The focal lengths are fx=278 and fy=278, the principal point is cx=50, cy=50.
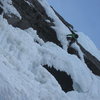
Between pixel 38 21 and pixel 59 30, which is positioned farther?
pixel 59 30

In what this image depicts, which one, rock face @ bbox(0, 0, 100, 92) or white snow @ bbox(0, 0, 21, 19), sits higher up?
rock face @ bbox(0, 0, 100, 92)

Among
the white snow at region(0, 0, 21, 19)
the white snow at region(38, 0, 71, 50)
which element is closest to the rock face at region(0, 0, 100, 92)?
the white snow at region(38, 0, 71, 50)

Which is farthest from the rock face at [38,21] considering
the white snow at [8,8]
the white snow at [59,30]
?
the white snow at [8,8]

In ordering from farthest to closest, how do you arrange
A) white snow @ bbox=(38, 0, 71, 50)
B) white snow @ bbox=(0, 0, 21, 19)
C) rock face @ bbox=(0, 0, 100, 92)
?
1. white snow @ bbox=(38, 0, 71, 50)
2. rock face @ bbox=(0, 0, 100, 92)
3. white snow @ bbox=(0, 0, 21, 19)

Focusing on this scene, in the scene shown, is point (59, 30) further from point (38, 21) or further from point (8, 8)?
point (8, 8)

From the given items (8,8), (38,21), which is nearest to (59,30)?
(38,21)

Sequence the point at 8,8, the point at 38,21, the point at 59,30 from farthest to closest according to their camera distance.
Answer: the point at 59,30 < the point at 38,21 < the point at 8,8

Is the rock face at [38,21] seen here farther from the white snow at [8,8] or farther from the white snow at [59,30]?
the white snow at [8,8]

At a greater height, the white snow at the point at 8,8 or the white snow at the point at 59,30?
the white snow at the point at 59,30

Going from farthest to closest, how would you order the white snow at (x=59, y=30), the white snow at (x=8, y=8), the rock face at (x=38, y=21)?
the white snow at (x=59, y=30) → the rock face at (x=38, y=21) → the white snow at (x=8, y=8)

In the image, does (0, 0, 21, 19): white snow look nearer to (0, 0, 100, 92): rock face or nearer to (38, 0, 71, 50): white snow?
(0, 0, 100, 92): rock face

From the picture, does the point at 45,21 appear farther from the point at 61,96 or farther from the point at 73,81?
the point at 61,96

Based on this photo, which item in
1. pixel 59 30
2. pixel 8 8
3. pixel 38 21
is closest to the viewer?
pixel 8 8

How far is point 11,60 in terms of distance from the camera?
19.5ft
